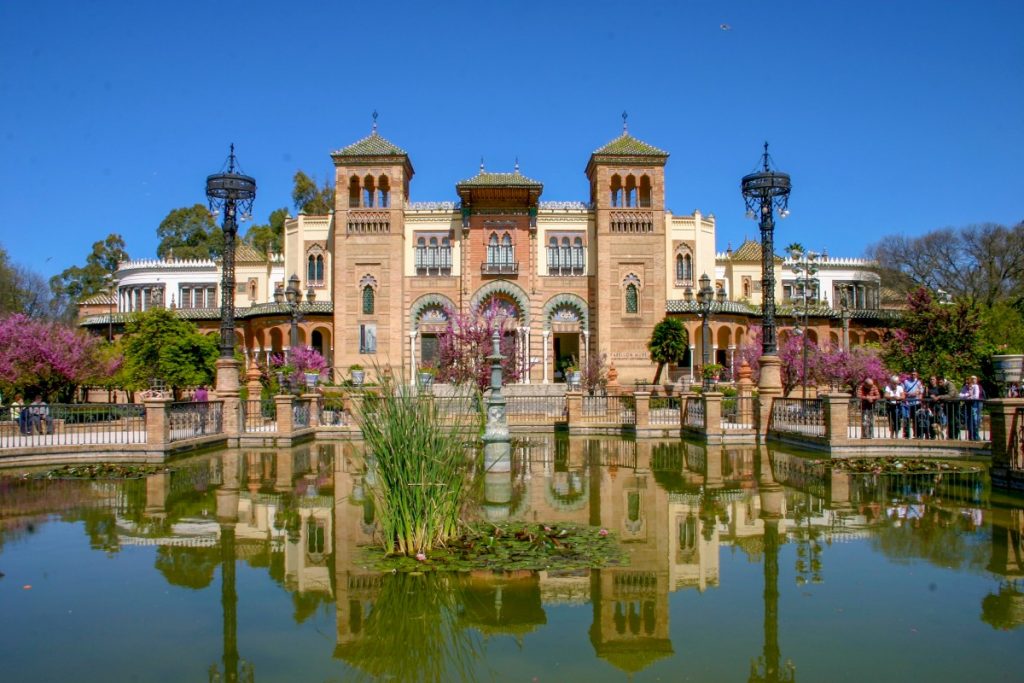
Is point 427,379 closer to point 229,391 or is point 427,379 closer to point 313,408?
point 313,408

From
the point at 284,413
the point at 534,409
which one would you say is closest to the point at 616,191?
the point at 534,409

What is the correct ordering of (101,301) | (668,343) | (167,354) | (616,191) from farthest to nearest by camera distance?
(101,301) → (616,191) → (668,343) → (167,354)

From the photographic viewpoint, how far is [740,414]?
797 inches

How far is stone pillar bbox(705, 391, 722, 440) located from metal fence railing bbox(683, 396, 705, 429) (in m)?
0.31

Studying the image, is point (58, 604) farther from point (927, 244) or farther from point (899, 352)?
point (927, 244)

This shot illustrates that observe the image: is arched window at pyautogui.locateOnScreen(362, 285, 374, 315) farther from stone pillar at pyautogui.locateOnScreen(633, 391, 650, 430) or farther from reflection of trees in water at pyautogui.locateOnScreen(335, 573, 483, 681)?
reflection of trees in water at pyautogui.locateOnScreen(335, 573, 483, 681)

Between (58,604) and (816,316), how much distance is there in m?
44.9

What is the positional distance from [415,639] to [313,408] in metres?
17.3

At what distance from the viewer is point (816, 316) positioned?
4566 cm

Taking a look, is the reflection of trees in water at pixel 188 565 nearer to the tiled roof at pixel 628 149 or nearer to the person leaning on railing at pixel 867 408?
the person leaning on railing at pixel 867 408

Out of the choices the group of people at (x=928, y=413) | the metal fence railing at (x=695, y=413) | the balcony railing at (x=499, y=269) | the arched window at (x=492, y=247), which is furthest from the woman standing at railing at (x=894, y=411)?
the arched window at (x=492, y=247)

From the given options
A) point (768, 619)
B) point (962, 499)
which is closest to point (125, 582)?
point (768, 619)

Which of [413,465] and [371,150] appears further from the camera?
[371,150]

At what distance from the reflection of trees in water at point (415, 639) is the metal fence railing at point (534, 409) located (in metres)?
17.1
